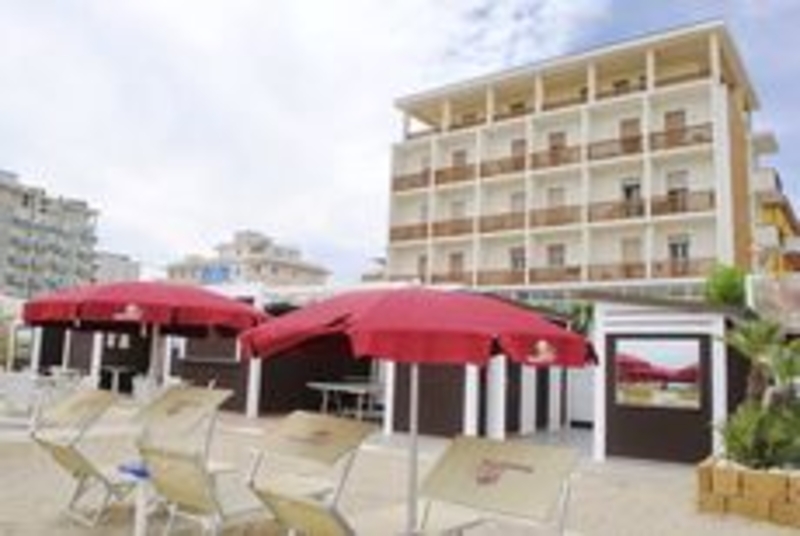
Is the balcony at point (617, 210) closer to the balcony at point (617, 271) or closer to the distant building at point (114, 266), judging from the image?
the balcony at point (617, 271)

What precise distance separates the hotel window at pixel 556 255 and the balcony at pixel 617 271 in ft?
5.29

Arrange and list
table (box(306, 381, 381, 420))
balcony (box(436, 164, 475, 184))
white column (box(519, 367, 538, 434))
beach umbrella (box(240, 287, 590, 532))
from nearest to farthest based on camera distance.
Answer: beach umbrella (box(240, 287, 590, 532))
white column (box(519, 367, 538, 434))
table (box(306, 381, 381, 420))
balcony (box(436, 164, 475, 184))

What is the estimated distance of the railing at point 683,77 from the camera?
3044 cm

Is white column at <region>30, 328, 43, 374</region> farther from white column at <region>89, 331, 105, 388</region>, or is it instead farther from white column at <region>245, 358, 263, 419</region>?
white column at <region>245, 358, 263, 419</region>

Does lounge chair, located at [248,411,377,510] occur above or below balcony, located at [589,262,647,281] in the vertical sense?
below

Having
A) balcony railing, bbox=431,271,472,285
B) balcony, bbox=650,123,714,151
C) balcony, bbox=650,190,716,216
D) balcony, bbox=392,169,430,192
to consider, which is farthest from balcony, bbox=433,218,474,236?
balcony, bbox=650,123,714,151

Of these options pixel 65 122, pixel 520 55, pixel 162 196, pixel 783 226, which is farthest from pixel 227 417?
pixel 783 226

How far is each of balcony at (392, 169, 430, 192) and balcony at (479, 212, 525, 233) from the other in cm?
391

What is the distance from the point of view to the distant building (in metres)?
88.4

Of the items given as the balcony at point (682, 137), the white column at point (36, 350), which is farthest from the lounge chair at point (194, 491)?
the balcony at point (682, 137)

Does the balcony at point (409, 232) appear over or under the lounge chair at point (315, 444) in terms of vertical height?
over

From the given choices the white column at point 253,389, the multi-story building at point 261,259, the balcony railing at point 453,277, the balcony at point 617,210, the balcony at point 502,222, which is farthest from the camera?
the multi-story building at point 261,259

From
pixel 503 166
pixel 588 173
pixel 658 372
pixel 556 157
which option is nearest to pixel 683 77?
pixel 588 173

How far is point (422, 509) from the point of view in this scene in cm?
557
